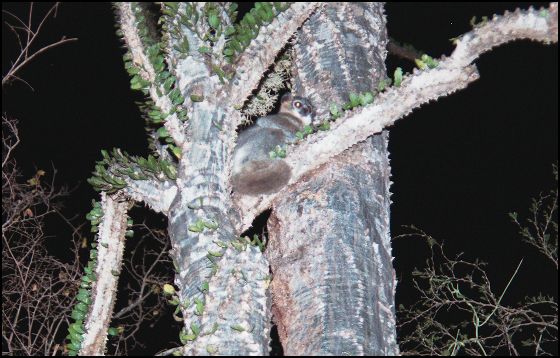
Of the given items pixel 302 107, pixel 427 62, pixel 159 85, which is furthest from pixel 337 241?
pixel 302 107

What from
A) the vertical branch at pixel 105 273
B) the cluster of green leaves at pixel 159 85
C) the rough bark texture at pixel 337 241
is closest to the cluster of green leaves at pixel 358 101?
the rough bark texture at pixel 337 241

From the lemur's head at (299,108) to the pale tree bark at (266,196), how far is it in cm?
16

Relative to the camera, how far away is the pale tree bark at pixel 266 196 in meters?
3.04

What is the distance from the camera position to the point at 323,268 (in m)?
3.38

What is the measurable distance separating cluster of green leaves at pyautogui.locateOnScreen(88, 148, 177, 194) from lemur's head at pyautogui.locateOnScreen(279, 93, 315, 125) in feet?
3.99

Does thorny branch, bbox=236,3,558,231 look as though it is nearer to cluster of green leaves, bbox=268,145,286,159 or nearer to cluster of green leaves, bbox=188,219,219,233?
cluster of green leaves, bbox=268,145,286,159

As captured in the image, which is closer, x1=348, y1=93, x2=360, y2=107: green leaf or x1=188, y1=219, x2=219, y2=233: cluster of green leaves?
x1=188, y1=219, x2=219, y2=233: cluster of green leaves

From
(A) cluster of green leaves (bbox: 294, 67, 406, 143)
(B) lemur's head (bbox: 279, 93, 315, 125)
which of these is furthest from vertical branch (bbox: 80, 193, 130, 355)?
(B) lemur's head (bbox: 279, 93, 315, 125)

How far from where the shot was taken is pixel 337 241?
345 cm

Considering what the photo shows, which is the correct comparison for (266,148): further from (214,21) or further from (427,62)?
(427,62)

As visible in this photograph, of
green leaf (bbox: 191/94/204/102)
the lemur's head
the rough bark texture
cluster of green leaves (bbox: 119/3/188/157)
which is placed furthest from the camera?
the lemur's head

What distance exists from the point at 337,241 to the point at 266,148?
4.18ft

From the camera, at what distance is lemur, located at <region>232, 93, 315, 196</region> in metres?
3.79

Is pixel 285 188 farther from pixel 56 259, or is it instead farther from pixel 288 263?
pixel 56 259
